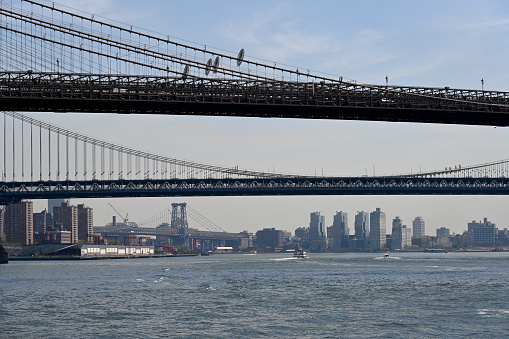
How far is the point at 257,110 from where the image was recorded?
47.2 meters

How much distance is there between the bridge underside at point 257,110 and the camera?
145 ft

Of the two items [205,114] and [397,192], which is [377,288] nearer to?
[205,114]

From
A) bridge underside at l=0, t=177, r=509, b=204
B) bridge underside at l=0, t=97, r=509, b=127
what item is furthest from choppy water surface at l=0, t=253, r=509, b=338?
bridge underside at l=0, t=177, r=509, b=204

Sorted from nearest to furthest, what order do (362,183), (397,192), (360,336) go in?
(360,336)
(397,192)
(362,183)

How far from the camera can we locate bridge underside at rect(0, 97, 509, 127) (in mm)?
44122

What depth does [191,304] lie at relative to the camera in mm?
38688

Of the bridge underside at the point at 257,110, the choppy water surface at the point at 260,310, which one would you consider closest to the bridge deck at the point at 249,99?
the bridge underside at the point at 257,110

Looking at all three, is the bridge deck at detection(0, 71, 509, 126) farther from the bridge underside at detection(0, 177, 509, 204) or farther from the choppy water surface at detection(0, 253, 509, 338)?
the bridge underside at detection(0, 177, 509, 204)

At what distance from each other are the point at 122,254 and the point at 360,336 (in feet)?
459

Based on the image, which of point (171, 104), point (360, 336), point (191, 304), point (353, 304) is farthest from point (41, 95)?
point (360, 336)

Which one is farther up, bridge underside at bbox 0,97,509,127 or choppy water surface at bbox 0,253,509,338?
bridge underside at bbox 0,97,509,127

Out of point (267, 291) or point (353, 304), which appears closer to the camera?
point (353, 304)

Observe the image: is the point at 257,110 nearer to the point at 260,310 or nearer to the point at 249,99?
the point at 249,99

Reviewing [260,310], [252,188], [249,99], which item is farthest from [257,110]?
[252,188]
